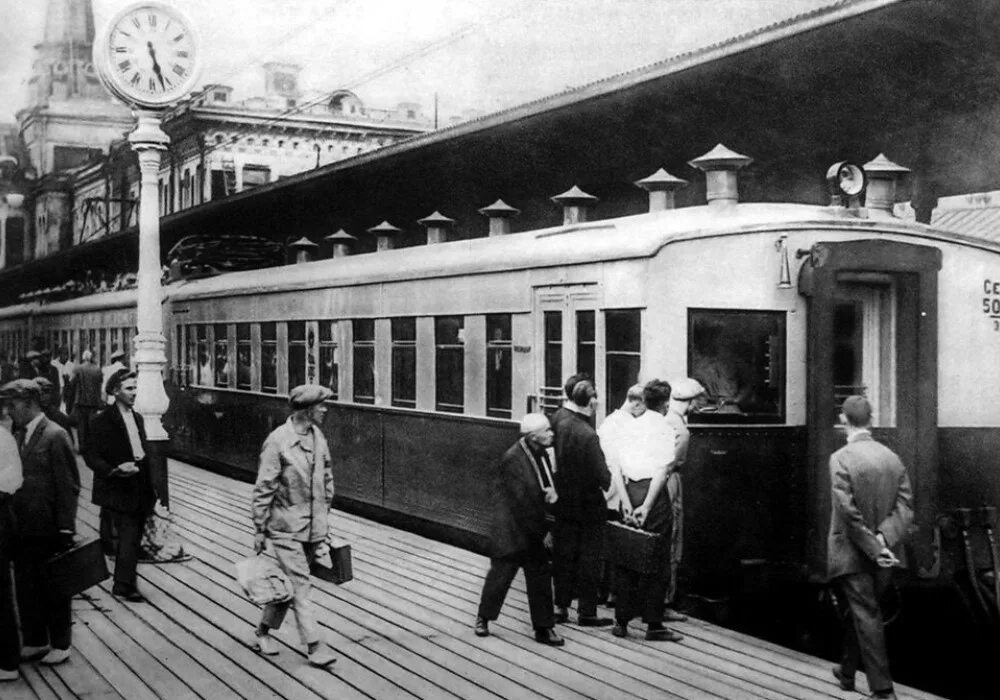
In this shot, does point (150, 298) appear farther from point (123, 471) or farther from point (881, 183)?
point (881, 183)

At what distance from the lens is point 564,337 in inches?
338

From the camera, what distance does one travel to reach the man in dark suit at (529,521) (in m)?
6.92

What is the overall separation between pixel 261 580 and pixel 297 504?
464mm

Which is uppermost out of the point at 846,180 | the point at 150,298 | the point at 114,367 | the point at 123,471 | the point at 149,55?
Answer: the point at 149,55

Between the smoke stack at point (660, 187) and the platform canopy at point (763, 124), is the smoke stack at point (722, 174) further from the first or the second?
the platform canopy at point (763, 124)

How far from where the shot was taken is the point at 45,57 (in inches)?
319

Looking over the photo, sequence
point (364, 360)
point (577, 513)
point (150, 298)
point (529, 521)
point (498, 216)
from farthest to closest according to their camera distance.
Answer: point (364, 360) < point (498, 216) < point (150, 298) < point (577, 513) < point (529, 521)

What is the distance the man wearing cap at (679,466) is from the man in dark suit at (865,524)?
144cm

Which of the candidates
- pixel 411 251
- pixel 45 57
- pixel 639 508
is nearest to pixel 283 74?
pixel 411 251

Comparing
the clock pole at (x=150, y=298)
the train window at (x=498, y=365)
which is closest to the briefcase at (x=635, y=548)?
the train window at (x=498, y=365)

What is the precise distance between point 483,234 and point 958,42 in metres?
9.52

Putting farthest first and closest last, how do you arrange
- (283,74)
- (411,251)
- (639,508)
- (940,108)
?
(283,74) < (411,251) < (940,108) < (639,508)

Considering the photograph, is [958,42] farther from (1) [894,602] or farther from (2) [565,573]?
(2) [565,573]

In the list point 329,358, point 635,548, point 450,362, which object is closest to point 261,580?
point 635,548
